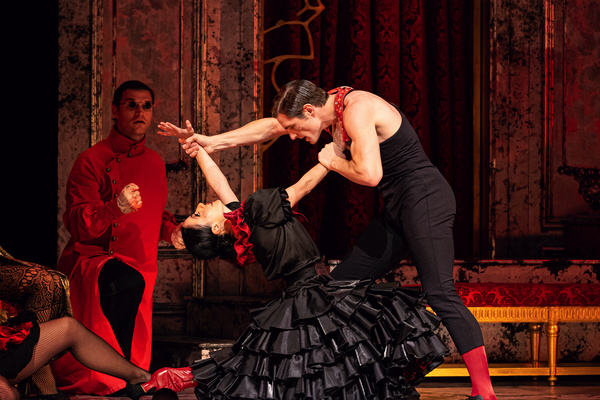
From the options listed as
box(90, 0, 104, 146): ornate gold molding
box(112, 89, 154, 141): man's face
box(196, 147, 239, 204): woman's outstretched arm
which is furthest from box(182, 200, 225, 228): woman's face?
box(90, 0, 104, 146): ornate gold molding

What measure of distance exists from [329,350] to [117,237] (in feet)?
5.98

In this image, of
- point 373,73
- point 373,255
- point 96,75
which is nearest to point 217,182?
point 373,255

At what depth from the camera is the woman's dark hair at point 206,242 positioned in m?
2.54

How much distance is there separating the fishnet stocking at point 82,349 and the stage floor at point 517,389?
0.37 metres

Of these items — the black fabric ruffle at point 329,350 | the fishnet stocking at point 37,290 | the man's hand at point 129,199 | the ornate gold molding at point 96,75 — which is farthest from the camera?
the ornate gold molding at point 96,75

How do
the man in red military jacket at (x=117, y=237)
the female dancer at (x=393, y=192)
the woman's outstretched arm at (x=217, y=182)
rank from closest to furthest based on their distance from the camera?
the female dancer at (x=393, y=192) < the woman's outstretched arm at (x=217, y=182) < the man in red military jacket at (x=117, y=237)

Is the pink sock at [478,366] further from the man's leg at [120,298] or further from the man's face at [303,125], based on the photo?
the man's leg at [120,298]

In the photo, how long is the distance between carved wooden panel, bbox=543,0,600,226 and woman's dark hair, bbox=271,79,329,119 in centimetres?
292

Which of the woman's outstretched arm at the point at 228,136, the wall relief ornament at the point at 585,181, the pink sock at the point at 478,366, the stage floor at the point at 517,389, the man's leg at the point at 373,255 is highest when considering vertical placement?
the woman's outstretched arm at the point at 228,136

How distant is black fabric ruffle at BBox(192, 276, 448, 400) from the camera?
7.66ft

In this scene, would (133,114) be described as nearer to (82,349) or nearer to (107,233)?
(107,233)

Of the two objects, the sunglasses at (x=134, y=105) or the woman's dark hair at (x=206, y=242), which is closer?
the woman's dark hair at (x=206, y=242)

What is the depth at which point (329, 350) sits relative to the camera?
2.36 meters

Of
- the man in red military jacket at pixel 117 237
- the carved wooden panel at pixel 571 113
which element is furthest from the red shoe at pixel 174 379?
the carved wooden panel at pixel 571 113
